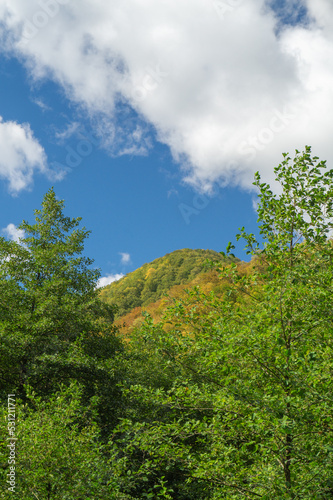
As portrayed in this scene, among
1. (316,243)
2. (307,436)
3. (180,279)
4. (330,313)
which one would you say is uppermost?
(180,279)

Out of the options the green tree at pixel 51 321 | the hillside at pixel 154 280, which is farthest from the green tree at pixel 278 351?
the hillside at pixel 154 280

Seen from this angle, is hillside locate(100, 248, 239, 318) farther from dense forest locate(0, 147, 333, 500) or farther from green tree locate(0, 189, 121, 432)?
dense forest locate(0, 147, 333, 500)

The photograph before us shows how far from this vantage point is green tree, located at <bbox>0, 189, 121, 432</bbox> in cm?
1494

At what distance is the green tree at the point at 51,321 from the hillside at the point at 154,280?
79.6 metres

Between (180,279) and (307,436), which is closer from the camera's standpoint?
Result: (307,436)

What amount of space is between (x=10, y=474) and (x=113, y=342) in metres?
11.6

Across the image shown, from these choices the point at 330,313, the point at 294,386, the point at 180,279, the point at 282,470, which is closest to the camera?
the point at 294,386

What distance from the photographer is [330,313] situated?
670 cm

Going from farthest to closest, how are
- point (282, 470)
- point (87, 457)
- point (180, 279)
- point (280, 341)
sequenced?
point (180, 279), point (87, 457), point (282, 470), point (280, 341)

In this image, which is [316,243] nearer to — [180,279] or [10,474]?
[10,474]

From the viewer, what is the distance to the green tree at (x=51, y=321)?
588 inches

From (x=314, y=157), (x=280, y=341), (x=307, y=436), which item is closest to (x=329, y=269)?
(x=280, y=341)

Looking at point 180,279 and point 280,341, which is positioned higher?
point 180,279

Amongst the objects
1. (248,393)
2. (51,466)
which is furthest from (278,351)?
(51,466)
